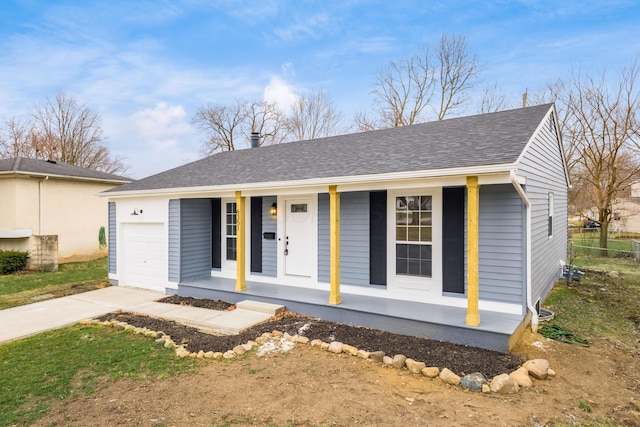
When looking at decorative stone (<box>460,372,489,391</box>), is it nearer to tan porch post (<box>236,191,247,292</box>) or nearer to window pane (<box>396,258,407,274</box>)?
window pane (<box>396,258,407,274</box>)

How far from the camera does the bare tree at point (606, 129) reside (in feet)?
49.9

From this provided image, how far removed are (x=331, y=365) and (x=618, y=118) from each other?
724 inches

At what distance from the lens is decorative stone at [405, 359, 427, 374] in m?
4.12

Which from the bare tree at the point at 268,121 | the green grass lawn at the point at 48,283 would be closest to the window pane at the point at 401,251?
the green grass lawn at the point at 48,283

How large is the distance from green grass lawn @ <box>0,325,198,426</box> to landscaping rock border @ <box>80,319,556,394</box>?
15 centimetres

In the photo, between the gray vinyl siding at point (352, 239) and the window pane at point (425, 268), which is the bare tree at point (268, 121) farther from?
the window pane at point (425, 268)

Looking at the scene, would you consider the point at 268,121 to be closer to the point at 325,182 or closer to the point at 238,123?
the point at 238,123

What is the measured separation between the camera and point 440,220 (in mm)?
6094

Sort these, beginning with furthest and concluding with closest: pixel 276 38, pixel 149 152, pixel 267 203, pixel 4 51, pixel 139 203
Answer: pixel 149 152
pixel 276 38
pixel 4 51
pixel 139 203
pixel 267 203

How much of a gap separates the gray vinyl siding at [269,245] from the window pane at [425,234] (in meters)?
3.29

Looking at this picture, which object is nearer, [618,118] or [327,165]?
[327,165]

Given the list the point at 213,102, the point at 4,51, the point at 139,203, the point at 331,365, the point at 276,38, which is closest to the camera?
the point at 331,365

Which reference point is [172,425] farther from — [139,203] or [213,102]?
[213,102]

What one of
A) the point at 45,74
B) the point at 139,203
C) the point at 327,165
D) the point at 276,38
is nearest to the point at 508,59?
the point at 276,38
